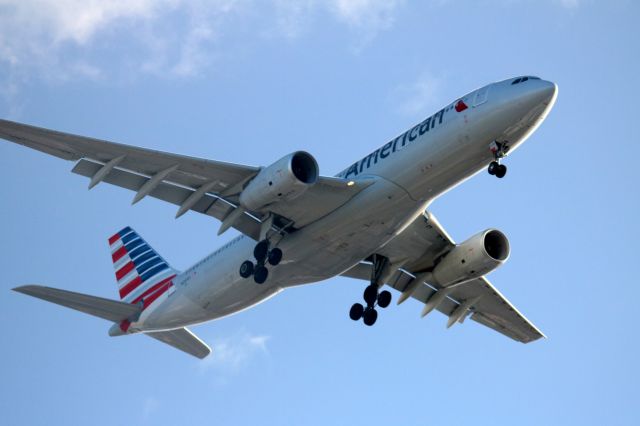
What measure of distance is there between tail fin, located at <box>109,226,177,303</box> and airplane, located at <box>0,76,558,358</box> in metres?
0.17

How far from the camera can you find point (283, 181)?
98.0 feet

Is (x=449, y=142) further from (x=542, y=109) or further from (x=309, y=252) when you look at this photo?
(x=309, y=252)

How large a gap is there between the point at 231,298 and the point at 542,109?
1295cm

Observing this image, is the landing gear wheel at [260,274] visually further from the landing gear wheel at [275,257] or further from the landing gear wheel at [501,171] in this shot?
the landing gear wheel at [501,171]

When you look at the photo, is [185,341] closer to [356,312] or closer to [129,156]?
[356,312]

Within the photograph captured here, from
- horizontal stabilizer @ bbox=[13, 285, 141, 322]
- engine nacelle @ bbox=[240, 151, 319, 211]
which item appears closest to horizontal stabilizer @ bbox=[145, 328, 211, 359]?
horizontal stabilizer @ bbox=[13, 285, 141, 322]

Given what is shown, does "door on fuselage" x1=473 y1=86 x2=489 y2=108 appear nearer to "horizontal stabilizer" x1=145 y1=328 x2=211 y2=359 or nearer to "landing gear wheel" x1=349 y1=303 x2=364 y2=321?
"landing gear wheel" x1=349 y1=303 x2=364 y2=321

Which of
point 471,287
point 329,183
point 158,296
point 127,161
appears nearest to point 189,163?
point 127,161

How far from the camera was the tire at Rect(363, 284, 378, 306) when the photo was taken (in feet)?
119

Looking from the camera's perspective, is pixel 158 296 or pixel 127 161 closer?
pixel 127 161

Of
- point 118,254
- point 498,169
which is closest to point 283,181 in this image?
point 498,169

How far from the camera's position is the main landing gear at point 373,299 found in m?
36.4

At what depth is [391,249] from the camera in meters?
35.8

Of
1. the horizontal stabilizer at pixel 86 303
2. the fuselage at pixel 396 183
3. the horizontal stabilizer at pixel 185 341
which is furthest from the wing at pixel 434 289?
the horizontal stabilizer at pixel 86 303
